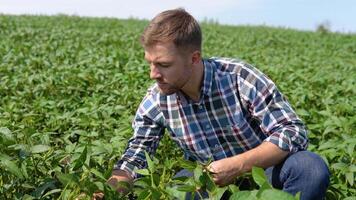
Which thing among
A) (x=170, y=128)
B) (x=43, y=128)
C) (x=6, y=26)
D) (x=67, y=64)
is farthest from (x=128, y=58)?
(x=6, y=26)

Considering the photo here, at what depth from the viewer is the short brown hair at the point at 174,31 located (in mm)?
2465

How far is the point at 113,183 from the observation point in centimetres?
240

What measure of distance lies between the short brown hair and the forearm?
53cm

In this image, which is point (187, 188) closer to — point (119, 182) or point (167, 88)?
point (119, 182)

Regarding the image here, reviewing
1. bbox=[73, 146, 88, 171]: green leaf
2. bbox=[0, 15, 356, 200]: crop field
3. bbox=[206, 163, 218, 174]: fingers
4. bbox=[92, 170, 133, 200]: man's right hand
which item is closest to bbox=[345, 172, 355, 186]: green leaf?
bbox=[0, 15, 356, 200]: crop field

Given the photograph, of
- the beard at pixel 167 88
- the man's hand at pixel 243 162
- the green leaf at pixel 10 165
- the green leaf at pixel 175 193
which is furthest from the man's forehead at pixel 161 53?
the green leaf at pixel 10 165

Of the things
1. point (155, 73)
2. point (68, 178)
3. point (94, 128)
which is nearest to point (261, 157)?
point (155, 73)

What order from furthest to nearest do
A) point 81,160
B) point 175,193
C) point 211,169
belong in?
point 211,169, point 81,160, point 175,193

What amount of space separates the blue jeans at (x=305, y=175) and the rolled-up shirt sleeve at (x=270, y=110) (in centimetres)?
6

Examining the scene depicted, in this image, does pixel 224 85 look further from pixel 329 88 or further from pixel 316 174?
pixel 329 88

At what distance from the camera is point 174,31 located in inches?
97.7

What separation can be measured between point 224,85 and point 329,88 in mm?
3420

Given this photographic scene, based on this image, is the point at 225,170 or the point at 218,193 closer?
the point at 218,193

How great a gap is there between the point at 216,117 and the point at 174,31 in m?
0.50
